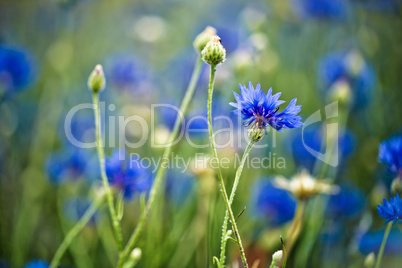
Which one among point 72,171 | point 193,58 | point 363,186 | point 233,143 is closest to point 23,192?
point 72,171

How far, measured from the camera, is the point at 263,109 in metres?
0.53

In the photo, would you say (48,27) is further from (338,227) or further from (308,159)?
(338,227)

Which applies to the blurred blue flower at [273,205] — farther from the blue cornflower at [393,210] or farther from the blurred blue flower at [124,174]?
the blue cornflower at [393,210]

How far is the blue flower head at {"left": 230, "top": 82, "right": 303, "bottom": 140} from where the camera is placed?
0.51 meters

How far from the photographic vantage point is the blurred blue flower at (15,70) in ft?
3.82

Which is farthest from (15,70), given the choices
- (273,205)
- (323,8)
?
(323,8)

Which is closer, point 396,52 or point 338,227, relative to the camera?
point 338,227

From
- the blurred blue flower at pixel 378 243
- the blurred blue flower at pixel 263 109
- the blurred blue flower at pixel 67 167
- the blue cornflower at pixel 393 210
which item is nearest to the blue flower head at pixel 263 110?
the blurred blue flower at pixel 263 109

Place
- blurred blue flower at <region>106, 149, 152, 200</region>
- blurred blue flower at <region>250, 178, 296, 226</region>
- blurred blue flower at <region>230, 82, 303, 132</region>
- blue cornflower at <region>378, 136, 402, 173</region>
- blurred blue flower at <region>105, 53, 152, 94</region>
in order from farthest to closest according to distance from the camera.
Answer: blurred blue flower at <region>105, 53, 152, 94</region>
blurred blue flower at <region>250, 178, 296, 226</region>
blurred blue flower at <region>106, 149, 152, 200</region>
blue cornflower at <region>378, 136, 402, 173</region>
blurred blue flower at <region>230, 82, 303, 132</region>

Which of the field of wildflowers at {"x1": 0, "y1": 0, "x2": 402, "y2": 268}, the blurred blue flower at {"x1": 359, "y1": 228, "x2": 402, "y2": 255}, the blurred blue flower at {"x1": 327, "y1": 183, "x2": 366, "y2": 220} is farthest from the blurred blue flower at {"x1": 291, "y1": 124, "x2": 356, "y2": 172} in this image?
the blurred blue flower at {"x1": 359, "y1": 228, "x2": 402, "y2": 255}

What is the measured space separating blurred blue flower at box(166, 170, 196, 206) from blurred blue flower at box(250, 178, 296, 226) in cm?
22

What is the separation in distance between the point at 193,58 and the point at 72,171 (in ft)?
2.45

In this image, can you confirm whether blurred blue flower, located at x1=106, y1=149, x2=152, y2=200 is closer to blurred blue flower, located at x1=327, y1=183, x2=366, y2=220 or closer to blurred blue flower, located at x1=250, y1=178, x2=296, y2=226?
blurred blue flower, located at x1=250, y1=178, x2=296, y2=226

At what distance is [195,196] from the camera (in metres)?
1.10
